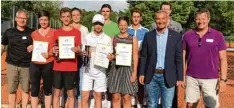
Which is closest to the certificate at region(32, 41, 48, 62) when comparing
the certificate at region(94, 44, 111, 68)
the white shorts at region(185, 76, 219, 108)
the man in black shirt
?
the man in black shirt

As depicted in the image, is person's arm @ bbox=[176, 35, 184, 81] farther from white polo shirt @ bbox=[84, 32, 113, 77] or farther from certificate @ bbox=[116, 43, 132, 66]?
white polo shirt @ bbox=[84, 32, 113, 77]

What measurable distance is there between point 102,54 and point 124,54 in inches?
16.0

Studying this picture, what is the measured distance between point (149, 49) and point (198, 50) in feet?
2.68

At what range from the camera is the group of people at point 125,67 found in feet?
18.8

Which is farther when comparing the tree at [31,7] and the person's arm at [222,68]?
the tree at [31,7]

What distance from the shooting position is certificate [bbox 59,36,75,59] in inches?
246

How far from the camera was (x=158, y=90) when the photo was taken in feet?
19.3

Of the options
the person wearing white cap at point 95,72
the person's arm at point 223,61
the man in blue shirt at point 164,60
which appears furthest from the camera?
the person wearing white cap at point 95,72

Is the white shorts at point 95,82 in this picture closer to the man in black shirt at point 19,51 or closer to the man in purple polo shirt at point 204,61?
the man in black shirt at point 19,51

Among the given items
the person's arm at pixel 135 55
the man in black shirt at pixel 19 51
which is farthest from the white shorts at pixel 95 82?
the man in black shirt at pixel 19 51

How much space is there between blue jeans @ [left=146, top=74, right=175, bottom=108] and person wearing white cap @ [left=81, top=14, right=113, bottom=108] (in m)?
1.02

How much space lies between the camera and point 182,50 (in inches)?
230

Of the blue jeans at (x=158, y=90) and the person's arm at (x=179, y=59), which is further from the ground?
the person's arm at (x=179, y=59)

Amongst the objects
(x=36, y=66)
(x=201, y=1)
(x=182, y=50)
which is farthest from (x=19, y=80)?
(x=201, y=1)
